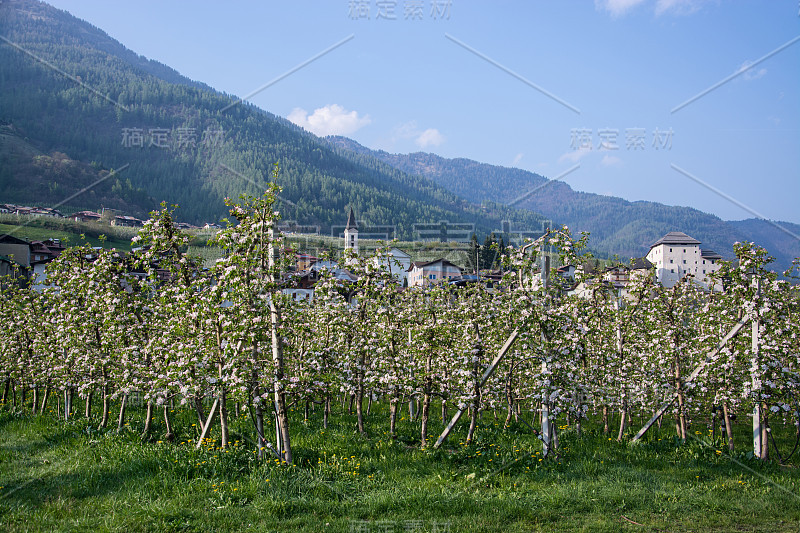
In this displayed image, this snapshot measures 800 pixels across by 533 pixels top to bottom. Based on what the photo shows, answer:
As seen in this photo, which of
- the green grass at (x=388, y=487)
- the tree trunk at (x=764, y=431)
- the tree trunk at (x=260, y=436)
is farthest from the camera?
the tree trunk at (x=764, y=431)

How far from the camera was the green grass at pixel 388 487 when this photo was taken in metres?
7.90

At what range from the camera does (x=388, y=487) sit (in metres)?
9.30

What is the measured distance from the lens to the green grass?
7.90 meters

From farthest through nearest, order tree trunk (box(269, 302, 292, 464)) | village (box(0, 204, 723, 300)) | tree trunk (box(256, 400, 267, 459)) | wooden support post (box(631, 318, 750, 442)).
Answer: village (box(0, 204, 723, 300))
wooden support post (box(631, 318, 750, 442))
tree trunk (box(256, 400, 267, 459))
tree trunk (box(269, 302, 292, 464))

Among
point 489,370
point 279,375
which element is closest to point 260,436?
point 279,375

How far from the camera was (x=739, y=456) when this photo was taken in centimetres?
1149

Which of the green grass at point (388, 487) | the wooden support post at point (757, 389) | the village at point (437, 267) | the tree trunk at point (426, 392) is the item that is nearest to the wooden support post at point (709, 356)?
the wooden support post at point (757, 389)

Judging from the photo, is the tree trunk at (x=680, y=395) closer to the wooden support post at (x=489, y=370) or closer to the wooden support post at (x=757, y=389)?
the wooden support post at (x=757, y=389)

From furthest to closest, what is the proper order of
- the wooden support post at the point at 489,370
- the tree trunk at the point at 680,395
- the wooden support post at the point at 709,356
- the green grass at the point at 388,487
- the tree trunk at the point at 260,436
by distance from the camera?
1. the tree trunk at the point at 680,395
2. the wooden support post at the point at 709,356
3. the wooden support post at the point at 489,370
4. the tree trunk at the point at 260,436
5. the green grass at the point at 388,487

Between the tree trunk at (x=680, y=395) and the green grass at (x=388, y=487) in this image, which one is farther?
the tree trunk at (x=680, y=395)

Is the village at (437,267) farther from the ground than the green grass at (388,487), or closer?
farther from the ground

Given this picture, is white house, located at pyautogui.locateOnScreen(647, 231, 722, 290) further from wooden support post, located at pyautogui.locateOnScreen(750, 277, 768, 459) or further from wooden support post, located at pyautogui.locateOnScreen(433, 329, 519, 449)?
wooden support post, located at pyautogui.locateOnScreen(433, 329, 519, 449)

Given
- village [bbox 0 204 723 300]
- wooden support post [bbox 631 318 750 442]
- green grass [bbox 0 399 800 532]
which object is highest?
village [bbox 0 204 723 300]

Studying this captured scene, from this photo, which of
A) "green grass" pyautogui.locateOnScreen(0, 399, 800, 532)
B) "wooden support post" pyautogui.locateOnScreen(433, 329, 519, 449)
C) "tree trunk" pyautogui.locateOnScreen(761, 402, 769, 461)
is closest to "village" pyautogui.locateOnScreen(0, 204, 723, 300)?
"wooden support post" pyautogui.locateOnScreen(433, 329, 519, 449)
